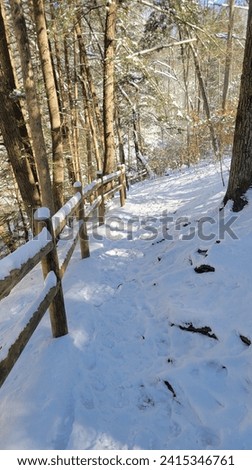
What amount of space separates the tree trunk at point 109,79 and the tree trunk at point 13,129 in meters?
3.11

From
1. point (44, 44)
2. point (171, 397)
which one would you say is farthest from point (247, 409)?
point (44, 44)

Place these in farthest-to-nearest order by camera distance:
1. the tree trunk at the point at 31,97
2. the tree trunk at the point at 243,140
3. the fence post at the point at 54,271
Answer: the tree trunk at the point at 31,97, the tree trunk at the point at 243,140, the fence post at the point at 54,271

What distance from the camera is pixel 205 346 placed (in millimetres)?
3193

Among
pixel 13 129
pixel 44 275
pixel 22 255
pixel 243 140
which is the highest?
pixel 13 129

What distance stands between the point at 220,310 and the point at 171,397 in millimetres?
1142

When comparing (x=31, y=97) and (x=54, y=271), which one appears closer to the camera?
(x=54, y=271)

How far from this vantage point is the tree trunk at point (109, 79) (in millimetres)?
9164

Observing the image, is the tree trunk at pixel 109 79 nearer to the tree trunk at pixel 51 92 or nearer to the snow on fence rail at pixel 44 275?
the tree trunk at pixel 51 92

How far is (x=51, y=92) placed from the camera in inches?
298

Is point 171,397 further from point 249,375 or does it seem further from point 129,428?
point 249,375

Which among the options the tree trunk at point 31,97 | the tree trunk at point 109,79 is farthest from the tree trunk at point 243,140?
the tree trunk at point 109,79

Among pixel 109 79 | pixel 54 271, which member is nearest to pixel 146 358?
pixel 54 271

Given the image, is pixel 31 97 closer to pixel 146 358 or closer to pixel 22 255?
pixel 22 255

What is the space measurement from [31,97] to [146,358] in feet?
18.5
